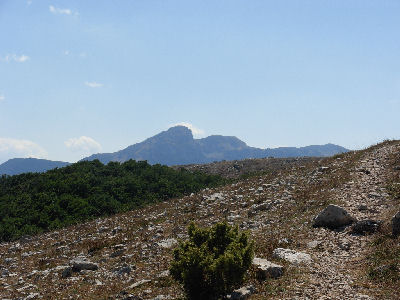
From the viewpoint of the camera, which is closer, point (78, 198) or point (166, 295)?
point (166, 295)

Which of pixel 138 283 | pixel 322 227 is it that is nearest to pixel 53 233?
pixel 138 283

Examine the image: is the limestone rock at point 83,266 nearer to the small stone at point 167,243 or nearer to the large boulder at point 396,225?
the small stone at point 167,243

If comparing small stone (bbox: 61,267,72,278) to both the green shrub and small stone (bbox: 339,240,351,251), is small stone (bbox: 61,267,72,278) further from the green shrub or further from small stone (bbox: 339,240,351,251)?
small stone (bbox: 339,240,351,251)

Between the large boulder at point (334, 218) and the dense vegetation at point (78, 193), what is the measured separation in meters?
22.1

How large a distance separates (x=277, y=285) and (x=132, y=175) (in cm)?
3603

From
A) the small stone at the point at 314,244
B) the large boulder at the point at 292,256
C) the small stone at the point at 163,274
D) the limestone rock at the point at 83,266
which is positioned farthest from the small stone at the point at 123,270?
the small stone at the point at 314,244

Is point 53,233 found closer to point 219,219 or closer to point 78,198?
point 78,198

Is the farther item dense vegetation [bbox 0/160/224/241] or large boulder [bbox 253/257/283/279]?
dense vegetation [bbox 0/160/224/241]

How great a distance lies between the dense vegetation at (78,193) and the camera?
29.6 meters

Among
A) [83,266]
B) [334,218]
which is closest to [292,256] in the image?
[334,218]

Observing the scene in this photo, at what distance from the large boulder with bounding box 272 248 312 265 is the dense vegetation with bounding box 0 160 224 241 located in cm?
2240

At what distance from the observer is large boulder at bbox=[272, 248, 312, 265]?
11789mm

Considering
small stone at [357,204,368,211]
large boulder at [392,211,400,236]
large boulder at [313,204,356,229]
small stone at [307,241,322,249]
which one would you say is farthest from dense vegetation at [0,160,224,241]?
large boulder at [392,211,400,236]

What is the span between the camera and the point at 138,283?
40.4 feet
